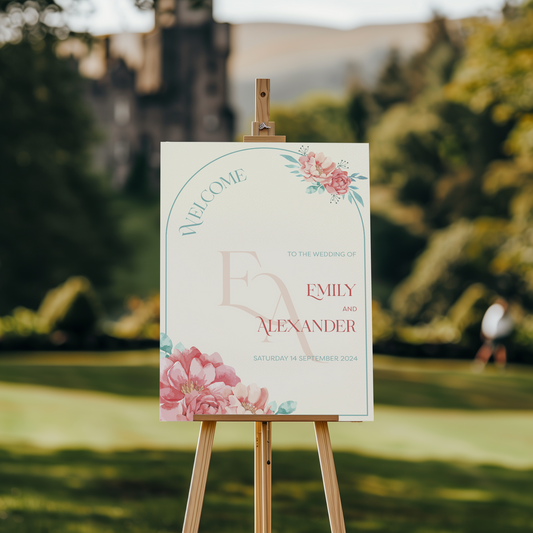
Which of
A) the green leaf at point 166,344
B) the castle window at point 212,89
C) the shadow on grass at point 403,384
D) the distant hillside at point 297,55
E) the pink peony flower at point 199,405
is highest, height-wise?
the distant hillside at point 297,55

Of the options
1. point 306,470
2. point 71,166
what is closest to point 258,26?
point 71,166

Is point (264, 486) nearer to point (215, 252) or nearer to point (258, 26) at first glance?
point (215, 252)

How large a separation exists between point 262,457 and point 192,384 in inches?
A: 20.5

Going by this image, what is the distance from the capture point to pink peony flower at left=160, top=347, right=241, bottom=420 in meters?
2.97

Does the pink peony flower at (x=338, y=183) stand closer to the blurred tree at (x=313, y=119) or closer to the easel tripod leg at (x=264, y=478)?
the easel tripod leg at (x=264, y=478)

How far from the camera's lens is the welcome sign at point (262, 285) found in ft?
9.79

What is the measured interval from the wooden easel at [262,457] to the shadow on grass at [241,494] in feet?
5.17

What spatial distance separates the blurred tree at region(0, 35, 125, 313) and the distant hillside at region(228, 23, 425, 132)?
1214 inches

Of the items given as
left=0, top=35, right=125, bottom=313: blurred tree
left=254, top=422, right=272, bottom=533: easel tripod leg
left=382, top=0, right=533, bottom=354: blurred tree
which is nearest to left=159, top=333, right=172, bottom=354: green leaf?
left=254, top=422, right=272, bottom=533: easel tripod leg

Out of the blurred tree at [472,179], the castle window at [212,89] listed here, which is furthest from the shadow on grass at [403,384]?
the castle window at [212,89]

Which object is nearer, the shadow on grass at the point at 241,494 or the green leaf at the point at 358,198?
the green leaf at the point at 358,198

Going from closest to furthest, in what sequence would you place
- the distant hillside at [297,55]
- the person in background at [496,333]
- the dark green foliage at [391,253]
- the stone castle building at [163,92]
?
1. the person in background at [496,333]
2. the dark green foliage at [391,253]
3. the stone castle building at [163,92]
4. the distant hillside at [297,55]

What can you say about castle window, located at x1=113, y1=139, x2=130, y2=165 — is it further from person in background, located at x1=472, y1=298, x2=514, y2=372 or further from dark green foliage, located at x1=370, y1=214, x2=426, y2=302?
person in background, located at x1=472, y1=298, x2=514, y2=372

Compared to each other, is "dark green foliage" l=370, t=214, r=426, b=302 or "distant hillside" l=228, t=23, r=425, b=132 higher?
"distant hillside" l=228, t=23, r=425, b=132
